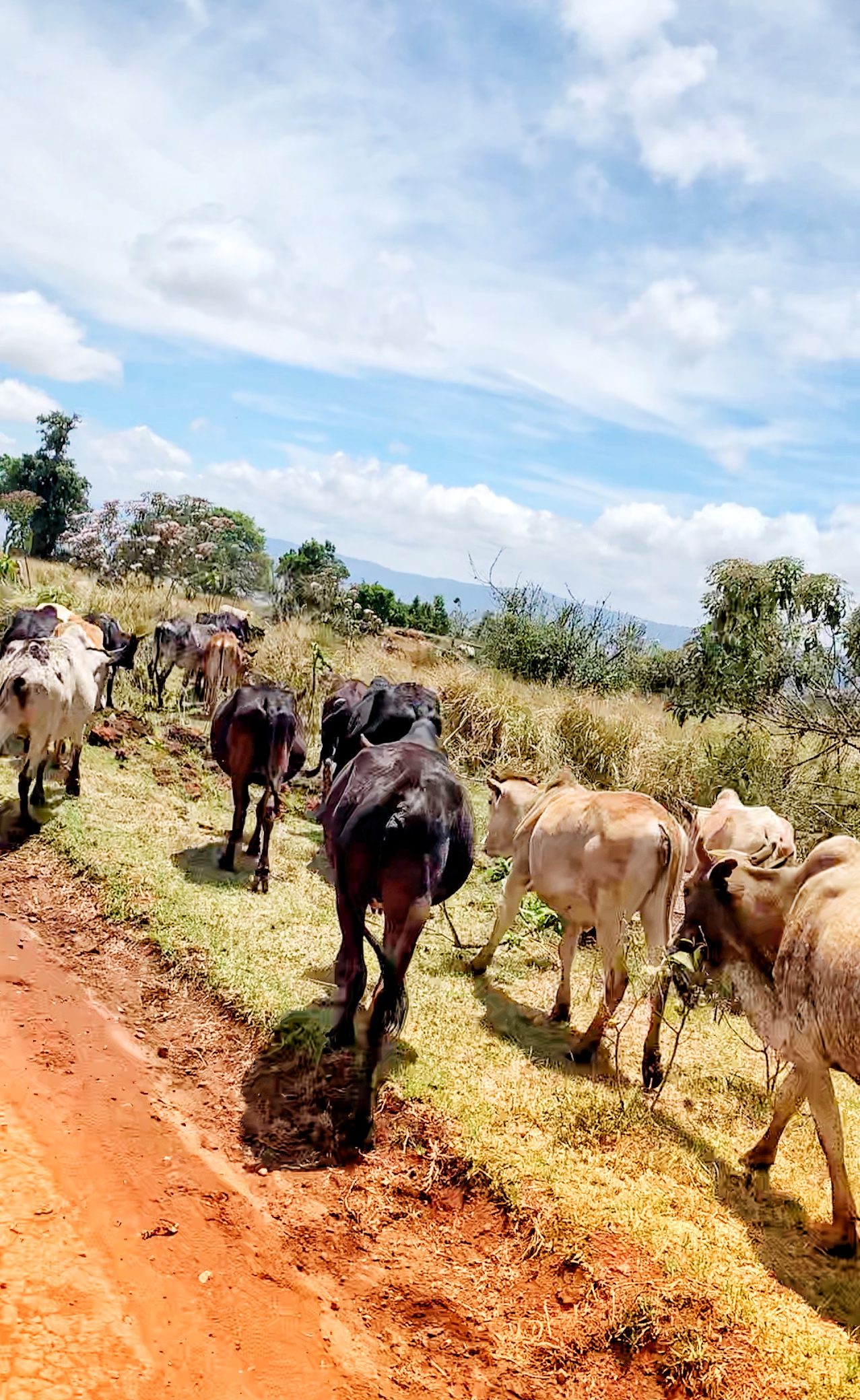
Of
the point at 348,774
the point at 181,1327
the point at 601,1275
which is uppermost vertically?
the point at 348,774

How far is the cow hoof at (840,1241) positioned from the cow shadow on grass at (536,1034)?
1.49m

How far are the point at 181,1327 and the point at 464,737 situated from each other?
36.5 feet

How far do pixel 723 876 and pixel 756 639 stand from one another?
10008 mm

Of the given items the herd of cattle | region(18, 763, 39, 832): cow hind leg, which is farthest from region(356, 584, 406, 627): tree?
region(18, 763, 39, 832): cow hind leg

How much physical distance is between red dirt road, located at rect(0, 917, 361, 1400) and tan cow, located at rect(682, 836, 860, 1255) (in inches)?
100

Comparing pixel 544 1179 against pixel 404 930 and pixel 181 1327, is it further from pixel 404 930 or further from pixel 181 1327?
pixel 181 1327

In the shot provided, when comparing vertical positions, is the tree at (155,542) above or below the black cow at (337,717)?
above

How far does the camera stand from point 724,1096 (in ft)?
19.2

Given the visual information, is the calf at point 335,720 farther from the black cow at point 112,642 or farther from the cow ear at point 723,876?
the cow ear at point 723,876

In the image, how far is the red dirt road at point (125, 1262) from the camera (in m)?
3.22

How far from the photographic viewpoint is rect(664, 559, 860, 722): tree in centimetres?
1279

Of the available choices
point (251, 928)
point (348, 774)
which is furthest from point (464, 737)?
point (348, 774)

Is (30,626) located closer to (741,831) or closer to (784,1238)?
(741,831)

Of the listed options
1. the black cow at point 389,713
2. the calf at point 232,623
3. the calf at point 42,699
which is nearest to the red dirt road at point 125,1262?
the calf at point 42,699
